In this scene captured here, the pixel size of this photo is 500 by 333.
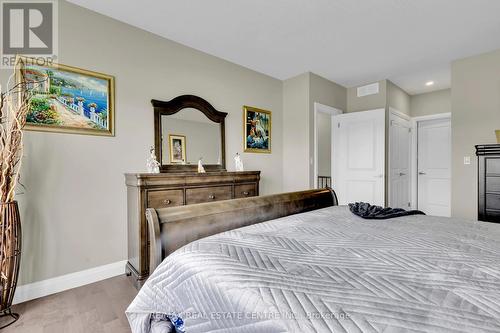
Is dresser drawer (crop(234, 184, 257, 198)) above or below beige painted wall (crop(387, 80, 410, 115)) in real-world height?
below

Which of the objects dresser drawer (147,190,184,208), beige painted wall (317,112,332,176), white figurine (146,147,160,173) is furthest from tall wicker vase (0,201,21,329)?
beige painted wall (317,112,332,176)

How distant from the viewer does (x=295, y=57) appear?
346 centimetres

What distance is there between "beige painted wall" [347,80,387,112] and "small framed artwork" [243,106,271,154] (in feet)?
5.91

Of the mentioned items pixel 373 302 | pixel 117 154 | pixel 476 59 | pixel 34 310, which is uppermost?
pixel 476 59

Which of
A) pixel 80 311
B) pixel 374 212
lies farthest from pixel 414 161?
pixel 80 311

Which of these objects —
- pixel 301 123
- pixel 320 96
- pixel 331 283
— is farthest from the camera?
pixel 320 96

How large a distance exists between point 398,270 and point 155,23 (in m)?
3.01

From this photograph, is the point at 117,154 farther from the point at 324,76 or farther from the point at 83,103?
the point at 324,76

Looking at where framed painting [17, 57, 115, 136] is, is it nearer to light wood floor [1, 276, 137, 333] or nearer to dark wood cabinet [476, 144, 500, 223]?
light wood floor [1, 276, 137, 333]

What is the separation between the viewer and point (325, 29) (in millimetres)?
2750

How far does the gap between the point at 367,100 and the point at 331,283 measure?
4.51 metres

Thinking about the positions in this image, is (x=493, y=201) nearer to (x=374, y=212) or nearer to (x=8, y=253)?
(x=374, y=212)

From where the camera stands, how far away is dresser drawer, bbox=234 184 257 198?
120 inches

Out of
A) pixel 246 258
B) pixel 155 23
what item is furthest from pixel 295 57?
pixel 246 258
